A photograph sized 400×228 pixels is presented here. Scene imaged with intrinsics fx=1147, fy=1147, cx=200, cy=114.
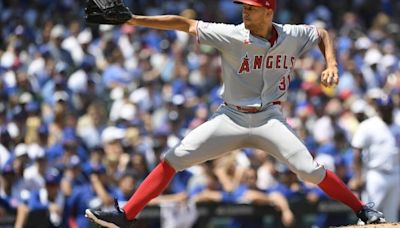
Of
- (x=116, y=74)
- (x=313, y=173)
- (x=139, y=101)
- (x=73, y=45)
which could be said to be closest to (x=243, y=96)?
(x=313, y=173)

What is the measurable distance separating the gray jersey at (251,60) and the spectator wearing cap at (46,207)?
3.92 meters

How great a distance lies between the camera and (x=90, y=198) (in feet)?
37.2

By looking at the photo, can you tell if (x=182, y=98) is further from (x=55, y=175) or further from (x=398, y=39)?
(x=398, y=39)

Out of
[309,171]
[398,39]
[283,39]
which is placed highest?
[283,39]

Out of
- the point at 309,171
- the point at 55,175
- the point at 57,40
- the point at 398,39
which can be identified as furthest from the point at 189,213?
the point at 398,39

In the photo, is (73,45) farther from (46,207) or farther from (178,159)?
(178,159)

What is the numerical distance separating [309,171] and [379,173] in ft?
15.7

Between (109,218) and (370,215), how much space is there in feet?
5.77

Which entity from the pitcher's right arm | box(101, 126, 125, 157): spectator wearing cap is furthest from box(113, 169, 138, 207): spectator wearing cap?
the pitcher's right arm

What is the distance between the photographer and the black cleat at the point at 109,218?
7523 millimetres

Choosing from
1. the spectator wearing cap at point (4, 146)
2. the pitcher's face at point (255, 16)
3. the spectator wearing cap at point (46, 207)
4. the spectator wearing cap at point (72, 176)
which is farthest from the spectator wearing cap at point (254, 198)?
the pitcher's face at point (255, 16)

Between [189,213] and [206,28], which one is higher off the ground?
[206,28]

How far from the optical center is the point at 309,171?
298 inches

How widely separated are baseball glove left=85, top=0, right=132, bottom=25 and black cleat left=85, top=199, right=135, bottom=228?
1253mm
